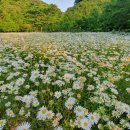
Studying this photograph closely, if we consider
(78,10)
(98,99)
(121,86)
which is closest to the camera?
(98,99)

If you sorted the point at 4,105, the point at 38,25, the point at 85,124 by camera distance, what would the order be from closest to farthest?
the point at 85,124
the point at 4,105
the point at 38,25

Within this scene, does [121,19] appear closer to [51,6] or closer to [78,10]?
[51,6]

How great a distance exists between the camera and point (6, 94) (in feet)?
10.4

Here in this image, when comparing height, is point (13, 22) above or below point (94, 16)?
below

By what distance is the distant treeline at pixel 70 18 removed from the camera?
20.1 meters

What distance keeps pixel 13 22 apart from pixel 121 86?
41.5 metres

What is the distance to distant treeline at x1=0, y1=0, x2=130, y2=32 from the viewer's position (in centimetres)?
2007

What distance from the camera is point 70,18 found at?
38.0 metres

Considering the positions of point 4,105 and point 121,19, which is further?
point 121,19

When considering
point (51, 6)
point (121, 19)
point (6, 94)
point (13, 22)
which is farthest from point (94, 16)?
point (6, 94)

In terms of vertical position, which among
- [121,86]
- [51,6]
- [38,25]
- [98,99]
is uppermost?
[98,99]

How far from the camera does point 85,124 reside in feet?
7.32

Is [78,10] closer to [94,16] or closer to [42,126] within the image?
[94,16]

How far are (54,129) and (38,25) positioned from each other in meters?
45.4
